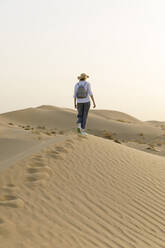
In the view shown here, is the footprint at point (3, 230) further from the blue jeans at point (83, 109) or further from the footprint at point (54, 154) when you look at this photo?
the blue jeans at point (83, 109)

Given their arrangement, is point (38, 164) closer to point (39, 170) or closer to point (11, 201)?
point (39, 170)

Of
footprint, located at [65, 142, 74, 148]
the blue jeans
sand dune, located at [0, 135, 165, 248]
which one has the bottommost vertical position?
sand dune, located at [0, 135, 165, 248]

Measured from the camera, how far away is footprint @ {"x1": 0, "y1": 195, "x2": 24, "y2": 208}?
4.62 m

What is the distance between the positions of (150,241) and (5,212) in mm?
2093

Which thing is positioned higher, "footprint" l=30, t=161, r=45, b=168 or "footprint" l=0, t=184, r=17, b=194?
"footprint" l=30, t=161, r=45, b=168

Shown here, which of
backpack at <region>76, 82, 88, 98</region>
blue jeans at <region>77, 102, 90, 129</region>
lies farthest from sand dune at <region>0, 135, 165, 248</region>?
backpack at <region>76, 82, 88, 98</region>

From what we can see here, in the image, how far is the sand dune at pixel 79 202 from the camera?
4.14 metres

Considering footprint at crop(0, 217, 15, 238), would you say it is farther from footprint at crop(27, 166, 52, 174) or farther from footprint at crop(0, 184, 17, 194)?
footprint at crop(27, 166, 52, 174)

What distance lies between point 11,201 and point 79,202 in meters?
1.11

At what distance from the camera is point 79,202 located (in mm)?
5180

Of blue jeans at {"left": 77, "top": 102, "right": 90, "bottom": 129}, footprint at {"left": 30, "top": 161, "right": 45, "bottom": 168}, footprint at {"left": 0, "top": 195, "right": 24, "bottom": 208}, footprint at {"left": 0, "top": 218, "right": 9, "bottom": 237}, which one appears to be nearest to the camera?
footprint at {"left": 0, "top": 218, "right": 9, "bottom": 237}

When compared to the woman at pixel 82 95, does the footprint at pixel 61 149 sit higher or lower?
lower

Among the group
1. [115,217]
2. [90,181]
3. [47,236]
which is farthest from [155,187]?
→ [47,236]

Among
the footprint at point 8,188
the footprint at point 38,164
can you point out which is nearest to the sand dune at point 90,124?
the footprint at point 38,164
